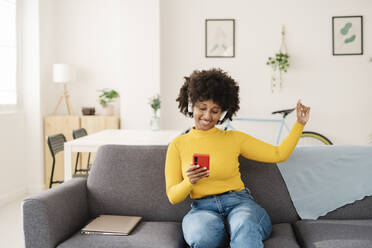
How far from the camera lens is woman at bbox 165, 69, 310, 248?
63.5 inches

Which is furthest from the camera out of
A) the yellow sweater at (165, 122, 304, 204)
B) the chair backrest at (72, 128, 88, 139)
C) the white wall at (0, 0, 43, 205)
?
the white wall at (0, 0, 43, 205)

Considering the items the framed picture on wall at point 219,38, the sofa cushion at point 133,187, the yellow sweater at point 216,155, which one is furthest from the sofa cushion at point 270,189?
the framed picture on wall at point 219,38

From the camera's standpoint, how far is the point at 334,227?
69.2 inches

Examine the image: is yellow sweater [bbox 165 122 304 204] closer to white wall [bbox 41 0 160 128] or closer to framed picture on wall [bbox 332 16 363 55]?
white wall [bbox 41 0 160 128]

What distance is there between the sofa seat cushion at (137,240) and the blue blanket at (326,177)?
2.27 ft

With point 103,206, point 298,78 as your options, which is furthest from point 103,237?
point 298,78

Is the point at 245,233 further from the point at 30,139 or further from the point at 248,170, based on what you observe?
the point at 30,139

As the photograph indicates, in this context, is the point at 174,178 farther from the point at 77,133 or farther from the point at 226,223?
the point at 77,133

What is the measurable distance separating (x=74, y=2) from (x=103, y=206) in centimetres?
347

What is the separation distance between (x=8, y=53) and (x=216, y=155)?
316 cm

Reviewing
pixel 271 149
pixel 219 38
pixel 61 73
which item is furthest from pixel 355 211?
pixel 61 73

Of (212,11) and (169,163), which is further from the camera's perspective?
(212,11)

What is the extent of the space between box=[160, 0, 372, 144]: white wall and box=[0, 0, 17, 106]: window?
1689 mm

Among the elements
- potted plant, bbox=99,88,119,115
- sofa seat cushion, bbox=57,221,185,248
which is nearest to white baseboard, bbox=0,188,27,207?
potted plant, bbox=99,88,119,115
